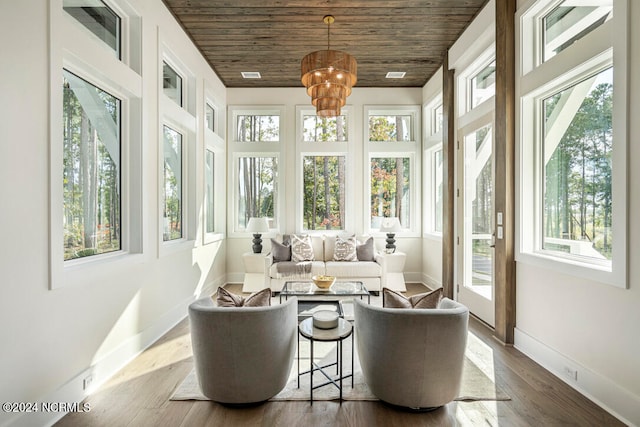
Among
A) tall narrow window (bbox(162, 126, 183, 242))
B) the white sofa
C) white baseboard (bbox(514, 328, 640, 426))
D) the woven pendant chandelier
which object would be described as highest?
the woven pendant chandelier

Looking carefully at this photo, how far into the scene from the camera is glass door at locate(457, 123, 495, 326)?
11.7ft

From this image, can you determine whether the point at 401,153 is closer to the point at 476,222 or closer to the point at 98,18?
the point at 476,222

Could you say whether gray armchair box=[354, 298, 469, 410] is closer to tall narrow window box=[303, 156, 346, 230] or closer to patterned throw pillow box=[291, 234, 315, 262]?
patterned throw pillow box=[291, 234, 315, 262]

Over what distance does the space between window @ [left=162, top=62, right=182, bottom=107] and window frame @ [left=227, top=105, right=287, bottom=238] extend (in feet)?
5.24

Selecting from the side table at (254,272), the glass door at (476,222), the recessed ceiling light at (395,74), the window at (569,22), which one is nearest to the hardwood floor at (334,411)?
the glass door at (476,222)

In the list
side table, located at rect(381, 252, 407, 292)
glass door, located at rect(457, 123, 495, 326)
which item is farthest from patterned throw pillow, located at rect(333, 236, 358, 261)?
glass door, located at rect(457, 123, 495, 326)

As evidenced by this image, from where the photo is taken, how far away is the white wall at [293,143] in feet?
18.8

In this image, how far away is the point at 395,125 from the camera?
5.86 meters

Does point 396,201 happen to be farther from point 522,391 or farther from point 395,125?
point 522,391

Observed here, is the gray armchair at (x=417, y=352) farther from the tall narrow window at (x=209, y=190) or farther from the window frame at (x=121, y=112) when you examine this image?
the tall narrow window at (x=209, y=190)

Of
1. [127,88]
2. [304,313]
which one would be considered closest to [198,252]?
[304,313]

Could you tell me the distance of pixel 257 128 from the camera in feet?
19.2

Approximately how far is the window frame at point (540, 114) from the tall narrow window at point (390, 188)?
2.89 m

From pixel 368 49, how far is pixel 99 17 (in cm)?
301
